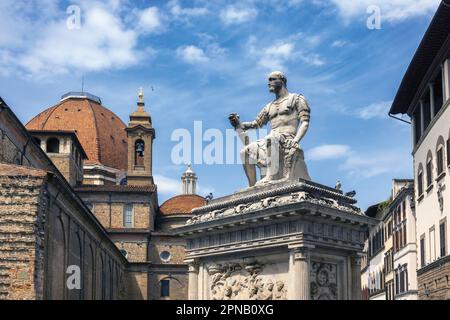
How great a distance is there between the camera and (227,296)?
16.0 metres

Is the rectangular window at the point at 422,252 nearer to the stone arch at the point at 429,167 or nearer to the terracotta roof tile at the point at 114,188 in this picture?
the stone arch at the point at 429,167

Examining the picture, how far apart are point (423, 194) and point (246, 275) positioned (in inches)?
1183

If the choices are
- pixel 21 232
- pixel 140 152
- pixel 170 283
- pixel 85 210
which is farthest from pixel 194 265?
pixel 140 152

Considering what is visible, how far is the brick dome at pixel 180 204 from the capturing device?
91.8 m

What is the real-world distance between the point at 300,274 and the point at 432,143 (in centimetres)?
2783

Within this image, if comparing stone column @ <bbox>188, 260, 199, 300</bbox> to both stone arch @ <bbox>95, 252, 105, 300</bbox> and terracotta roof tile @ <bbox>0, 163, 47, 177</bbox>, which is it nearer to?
terracotta roof tile @ <bbox>0, 163, 47, 177</bbox>

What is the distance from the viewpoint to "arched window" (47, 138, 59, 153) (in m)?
80.1

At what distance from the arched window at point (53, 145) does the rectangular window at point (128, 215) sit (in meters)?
9.51

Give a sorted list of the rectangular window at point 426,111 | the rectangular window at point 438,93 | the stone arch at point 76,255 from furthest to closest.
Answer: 1. the stone arch at point 76,255
2. the rectangular window at point 426,111
3. the rectangular window at point 438,93

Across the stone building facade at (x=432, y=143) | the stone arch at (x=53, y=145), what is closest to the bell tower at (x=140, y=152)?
the stone arch at (x=53, y=145)

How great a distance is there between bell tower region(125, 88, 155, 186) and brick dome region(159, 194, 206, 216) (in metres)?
4.68
